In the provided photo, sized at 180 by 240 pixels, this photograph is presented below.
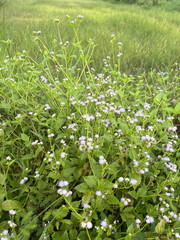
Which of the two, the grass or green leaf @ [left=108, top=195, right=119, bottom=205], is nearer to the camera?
green leaf @ [left=108, top=195, right=119, bottom=205]

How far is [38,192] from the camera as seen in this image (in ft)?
4.81

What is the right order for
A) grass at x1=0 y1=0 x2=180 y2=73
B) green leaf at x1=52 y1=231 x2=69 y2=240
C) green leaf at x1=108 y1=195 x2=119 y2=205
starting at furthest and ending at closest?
1. grass at x1=0 y1=0 x2=180 y2=73
2. green leaf at x1=108 y1=195 x2=119 y2=205
3. green leaf at x1=52 y1=231 x2=69 y2=240

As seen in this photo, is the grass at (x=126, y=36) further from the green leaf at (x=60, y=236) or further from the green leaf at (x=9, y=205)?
the green leaf at (x=60, y=236)

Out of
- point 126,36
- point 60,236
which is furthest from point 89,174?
point 126,36

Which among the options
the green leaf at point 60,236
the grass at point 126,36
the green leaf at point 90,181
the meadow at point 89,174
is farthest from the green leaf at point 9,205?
the grass at point 126,36

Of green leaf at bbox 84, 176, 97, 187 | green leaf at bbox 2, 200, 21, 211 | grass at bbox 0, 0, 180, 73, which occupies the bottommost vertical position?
green leaf at bbox 2, 200, 21, 211

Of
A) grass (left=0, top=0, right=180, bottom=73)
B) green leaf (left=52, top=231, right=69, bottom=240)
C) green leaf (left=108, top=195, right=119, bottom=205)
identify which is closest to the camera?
green leaf (left=52, top=231, right=69, bottom=240)

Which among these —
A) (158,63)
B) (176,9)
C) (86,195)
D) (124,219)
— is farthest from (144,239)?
(176,9)

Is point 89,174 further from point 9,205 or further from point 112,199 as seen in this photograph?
point 9,205

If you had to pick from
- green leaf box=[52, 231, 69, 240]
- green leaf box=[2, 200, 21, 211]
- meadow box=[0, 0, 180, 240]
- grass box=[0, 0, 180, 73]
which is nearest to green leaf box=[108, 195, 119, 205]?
meadow box=[0, 0, 180, 240]

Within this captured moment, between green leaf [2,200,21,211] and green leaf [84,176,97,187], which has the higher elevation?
green leaf [84,176,97,187]

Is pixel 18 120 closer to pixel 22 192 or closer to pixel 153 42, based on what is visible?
pixel 22 192

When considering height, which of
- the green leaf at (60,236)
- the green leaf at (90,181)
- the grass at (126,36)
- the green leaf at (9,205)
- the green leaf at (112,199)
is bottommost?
the green leaf at (60,236)

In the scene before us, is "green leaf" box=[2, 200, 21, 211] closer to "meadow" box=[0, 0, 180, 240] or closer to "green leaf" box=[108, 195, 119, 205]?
"meadow" box=[0, 0, 180, 240]
